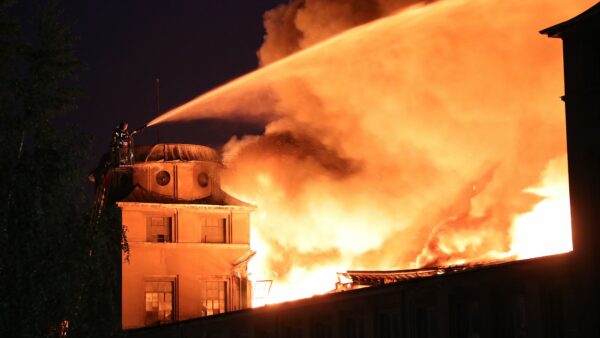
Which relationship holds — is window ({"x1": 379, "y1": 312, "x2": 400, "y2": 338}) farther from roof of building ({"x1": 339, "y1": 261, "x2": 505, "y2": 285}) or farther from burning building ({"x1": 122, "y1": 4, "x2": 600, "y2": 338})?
roof of building ({"x1": 339, "y1": 261, "x2": 505, "y2": 285})

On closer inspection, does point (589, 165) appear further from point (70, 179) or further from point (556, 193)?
point (556, 193)

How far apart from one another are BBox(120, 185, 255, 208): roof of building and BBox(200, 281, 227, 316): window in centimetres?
463

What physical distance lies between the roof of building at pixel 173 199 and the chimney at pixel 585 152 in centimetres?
3800

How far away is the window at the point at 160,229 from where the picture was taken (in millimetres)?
68875

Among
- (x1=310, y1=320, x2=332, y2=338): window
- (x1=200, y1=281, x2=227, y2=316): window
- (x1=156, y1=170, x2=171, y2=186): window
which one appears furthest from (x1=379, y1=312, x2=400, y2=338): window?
(x1=156, y1=170, x2=171, y2=186): window

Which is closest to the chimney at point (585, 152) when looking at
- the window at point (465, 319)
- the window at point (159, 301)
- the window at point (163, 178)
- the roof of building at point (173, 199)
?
the window at point (465, 319)

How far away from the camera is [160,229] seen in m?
69.2

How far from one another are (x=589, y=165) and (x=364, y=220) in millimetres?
42250

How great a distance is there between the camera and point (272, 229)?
75.1 metres

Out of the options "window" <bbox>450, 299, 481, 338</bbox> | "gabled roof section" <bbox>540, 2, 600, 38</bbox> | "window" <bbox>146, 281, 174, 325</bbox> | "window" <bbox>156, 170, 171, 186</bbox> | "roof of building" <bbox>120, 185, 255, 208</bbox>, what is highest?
"window" <bbox>156, 170, 171, 186</bbox>

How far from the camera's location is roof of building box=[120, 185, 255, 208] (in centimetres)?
6863

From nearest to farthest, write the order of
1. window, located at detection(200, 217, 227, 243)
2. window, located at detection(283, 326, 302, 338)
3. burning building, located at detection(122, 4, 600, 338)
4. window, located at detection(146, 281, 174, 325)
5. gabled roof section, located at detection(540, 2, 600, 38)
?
1. gabled roof section, located at detection(540, 2, 600, 38)
2. burning building, located at detection(122, 4, 600, 338)
3. window, located at detection(283, 326, 302, 338)
4. window, located at detection(146, 281, 174, 325)
5. window, located at detection(200, 217, 227, 243)

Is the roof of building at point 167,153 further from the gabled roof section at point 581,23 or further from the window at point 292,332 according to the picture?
the gabled roof section at point 581,23

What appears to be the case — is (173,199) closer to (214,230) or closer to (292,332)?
(214,230)
